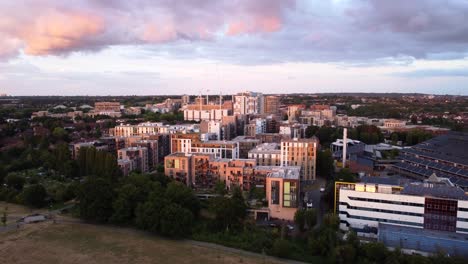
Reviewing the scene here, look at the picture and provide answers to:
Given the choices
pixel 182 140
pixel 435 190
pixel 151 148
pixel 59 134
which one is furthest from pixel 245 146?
pixel 59 134

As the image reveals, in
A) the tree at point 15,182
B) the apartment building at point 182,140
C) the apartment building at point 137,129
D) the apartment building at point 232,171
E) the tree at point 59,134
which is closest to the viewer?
Result: the apartment building at point 232,171

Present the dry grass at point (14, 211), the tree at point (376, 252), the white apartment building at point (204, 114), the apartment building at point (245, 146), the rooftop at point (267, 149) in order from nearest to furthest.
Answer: the tree at point (376, 252) < the dry grass at point (14, 211) < the rooftop at point (267, 149) < the apartment building at point (245, 146) < the white apartment building at point (204, 114)

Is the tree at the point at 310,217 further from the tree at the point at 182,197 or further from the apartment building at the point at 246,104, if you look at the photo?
the apartment building at the point at 246,104

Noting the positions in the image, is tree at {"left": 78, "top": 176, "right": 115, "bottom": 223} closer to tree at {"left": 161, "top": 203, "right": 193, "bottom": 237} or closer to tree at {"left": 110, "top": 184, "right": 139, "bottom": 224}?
tree at {"left": 110, "top": 184, "right": 139, "bottom": 224}

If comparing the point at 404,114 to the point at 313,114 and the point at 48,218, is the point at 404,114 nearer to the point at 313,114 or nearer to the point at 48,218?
the point at 313,114

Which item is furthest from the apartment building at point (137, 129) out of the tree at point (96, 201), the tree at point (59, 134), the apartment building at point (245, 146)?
the tree at point (96, 201)

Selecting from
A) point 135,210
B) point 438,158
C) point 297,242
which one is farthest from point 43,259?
point 438,158
